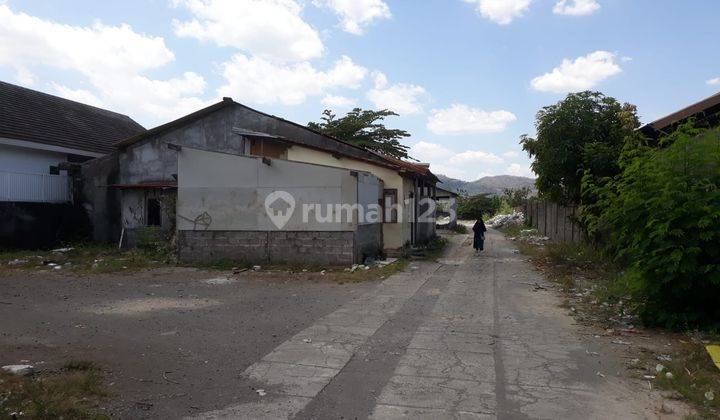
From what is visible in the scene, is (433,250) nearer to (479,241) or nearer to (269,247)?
(479,241)

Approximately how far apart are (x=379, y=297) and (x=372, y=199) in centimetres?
568

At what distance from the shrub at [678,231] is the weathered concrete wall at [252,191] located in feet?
24.3

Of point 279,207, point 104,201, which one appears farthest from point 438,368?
point 104,201

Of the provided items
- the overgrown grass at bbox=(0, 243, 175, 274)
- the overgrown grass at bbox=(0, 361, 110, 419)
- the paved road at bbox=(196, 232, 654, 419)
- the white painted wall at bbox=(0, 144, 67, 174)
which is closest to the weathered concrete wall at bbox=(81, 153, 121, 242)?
the overgrown grass at bbox=(0, 243, 175, 274)

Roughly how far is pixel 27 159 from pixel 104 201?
3.20m

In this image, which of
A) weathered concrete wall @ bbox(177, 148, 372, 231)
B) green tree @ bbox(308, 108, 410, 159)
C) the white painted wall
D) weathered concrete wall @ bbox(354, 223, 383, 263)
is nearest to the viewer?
weathered concrete wall @ bbox(177, 148, 372, 231)

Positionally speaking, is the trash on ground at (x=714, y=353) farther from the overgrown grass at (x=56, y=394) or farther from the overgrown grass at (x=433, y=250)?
the overgrown grass at (x=433, y=250)

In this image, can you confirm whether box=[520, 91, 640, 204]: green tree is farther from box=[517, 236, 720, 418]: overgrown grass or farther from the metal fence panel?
the metal fence panel

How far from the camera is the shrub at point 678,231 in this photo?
6.70 meters

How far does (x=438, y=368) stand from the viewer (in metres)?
5.52

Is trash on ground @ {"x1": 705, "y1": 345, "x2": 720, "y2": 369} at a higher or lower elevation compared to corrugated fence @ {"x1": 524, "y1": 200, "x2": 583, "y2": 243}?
lower

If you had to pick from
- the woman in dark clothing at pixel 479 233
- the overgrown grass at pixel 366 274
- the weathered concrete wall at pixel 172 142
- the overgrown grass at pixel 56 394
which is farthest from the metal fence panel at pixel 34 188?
the woman in dark clothing at pixel 479 233

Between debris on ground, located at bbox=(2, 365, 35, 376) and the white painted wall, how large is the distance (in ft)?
52.6

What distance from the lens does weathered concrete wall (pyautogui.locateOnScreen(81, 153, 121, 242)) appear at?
63.8 ft
